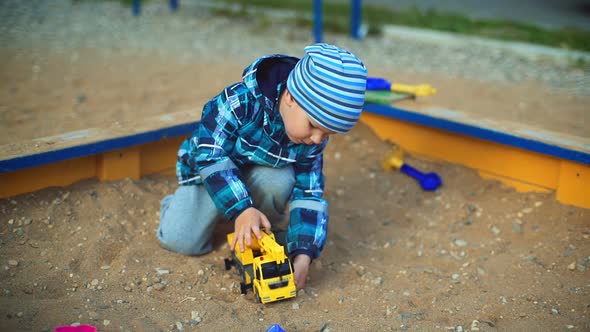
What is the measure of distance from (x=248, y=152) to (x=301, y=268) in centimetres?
44

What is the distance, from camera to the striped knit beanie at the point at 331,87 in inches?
73.1

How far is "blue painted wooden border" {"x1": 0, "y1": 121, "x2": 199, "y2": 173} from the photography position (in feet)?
7.50

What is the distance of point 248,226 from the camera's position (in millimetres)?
2033

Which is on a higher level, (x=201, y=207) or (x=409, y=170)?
(x=201, y=207)

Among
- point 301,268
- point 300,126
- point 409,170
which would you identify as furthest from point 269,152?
point 409,170

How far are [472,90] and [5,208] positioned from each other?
333 cm

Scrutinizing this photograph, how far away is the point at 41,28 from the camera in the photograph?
20.7 feet

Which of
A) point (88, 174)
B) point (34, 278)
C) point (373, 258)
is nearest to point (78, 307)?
point (34, 278)

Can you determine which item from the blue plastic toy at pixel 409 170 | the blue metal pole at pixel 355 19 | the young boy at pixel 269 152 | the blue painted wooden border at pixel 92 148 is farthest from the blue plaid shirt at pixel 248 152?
the blue metal pole at pixel 355 19

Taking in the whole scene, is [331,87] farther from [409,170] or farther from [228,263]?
[409,170]

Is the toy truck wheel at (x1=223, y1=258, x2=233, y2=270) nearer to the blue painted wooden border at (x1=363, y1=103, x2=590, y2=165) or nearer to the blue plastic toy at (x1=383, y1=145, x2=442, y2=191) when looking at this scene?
the blue plastic toy at (x1=383, y1=145, x2=442, y2=191)

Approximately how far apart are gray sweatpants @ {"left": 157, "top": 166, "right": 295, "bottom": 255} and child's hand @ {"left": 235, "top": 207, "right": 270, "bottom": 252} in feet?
0.80

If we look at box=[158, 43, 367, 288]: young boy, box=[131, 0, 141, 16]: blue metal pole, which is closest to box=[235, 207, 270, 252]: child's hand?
box=[158, 43, 367, 288]: young boy

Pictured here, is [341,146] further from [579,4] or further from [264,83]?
[579,4]
